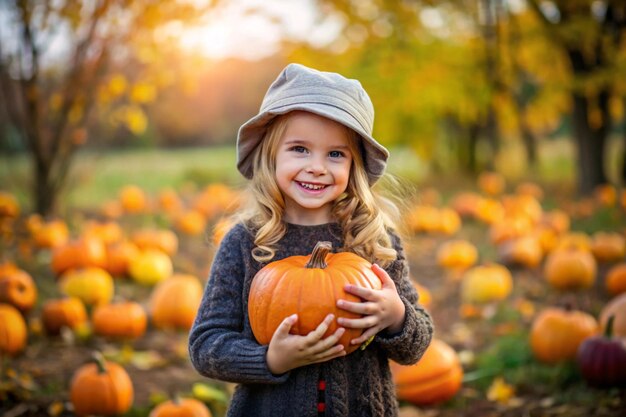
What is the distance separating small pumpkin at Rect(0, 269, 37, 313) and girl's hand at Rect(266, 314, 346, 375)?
318 centimetres

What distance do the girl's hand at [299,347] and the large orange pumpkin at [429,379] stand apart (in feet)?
5.47

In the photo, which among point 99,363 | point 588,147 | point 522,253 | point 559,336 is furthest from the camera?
point 588,147

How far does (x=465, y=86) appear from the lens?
35.6 feet

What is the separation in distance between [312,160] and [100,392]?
1982 mm

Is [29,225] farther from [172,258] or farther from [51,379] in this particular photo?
[51,379]

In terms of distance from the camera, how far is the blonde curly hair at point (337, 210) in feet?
6.86

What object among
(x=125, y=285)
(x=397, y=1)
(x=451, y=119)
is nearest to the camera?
(x=125, y=285)

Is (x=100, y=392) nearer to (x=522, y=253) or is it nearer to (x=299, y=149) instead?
(x=299, y=149)

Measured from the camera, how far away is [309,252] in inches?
84.2

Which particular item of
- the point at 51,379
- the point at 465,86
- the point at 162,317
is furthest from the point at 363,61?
the point at 51,379

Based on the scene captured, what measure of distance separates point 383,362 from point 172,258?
4.66 metres

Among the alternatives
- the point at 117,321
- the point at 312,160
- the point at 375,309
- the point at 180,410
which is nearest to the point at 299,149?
the point at 312,160

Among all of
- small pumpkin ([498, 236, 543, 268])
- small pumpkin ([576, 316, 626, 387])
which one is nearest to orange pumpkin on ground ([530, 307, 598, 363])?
small pumpkin ([576, 316, 626, 387])

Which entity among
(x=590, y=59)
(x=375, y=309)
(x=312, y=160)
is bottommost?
(x=375, y=309)
